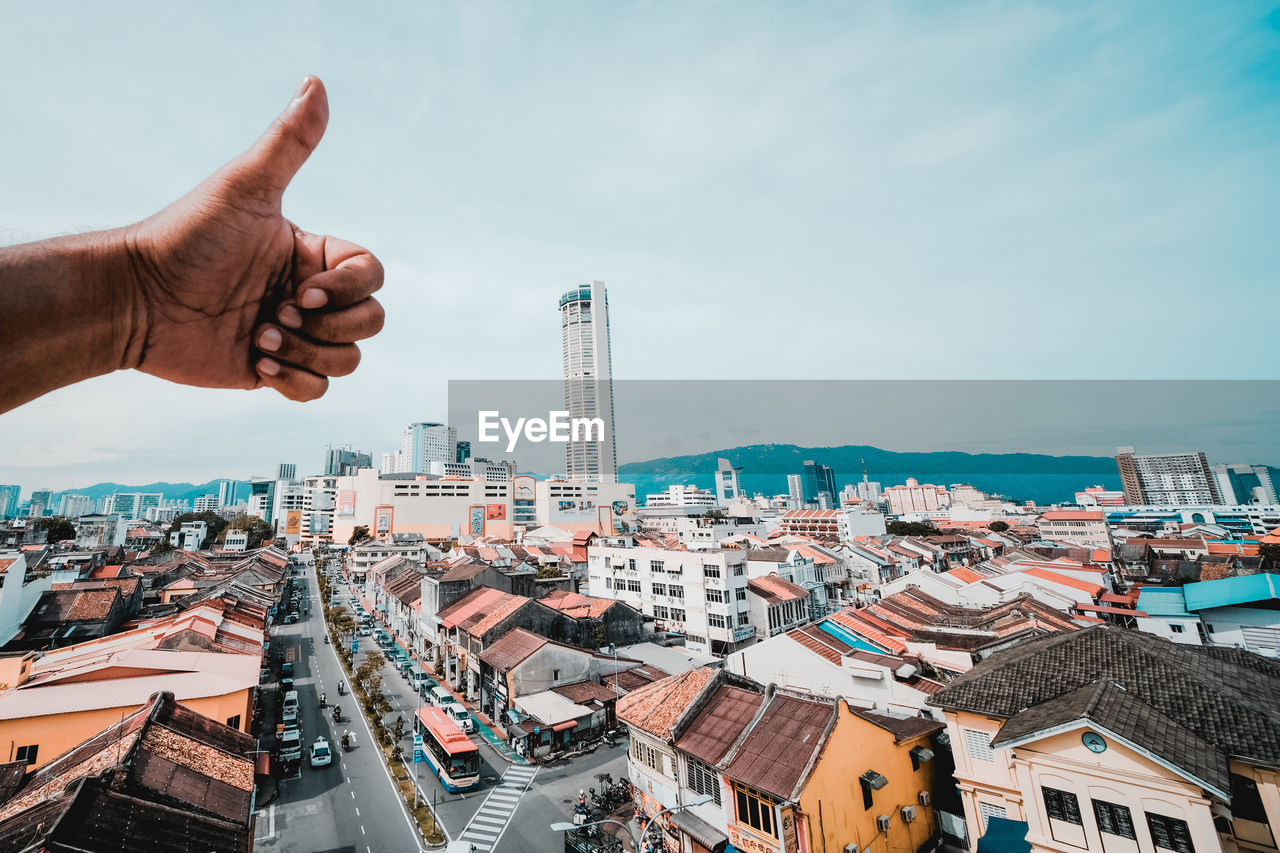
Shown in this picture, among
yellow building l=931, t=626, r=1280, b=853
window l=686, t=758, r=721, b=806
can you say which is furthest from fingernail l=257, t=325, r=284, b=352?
window l=686, t=758, r=721, b=806

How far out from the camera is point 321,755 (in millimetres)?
18719

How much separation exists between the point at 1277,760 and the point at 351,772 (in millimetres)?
22626

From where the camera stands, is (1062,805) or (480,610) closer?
(1062,805)

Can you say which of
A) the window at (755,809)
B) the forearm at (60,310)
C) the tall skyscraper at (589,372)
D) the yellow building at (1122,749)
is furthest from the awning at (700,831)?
the tall skyscraper at (589,372)

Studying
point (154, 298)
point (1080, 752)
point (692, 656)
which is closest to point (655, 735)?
point (1080, 752)

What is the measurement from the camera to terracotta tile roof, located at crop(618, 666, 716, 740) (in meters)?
14.0

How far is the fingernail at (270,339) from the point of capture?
2602mm

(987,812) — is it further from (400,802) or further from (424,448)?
(424,448)

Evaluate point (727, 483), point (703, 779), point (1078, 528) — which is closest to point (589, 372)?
point (727, 483)

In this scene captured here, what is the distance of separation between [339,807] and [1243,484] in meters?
221

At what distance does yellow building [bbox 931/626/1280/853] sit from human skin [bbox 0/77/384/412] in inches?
478

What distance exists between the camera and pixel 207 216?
2318 millimetres

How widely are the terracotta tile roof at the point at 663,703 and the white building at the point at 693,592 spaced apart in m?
15.6

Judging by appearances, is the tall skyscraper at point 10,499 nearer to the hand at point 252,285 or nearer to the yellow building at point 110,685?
the yellow building at point 110,685
